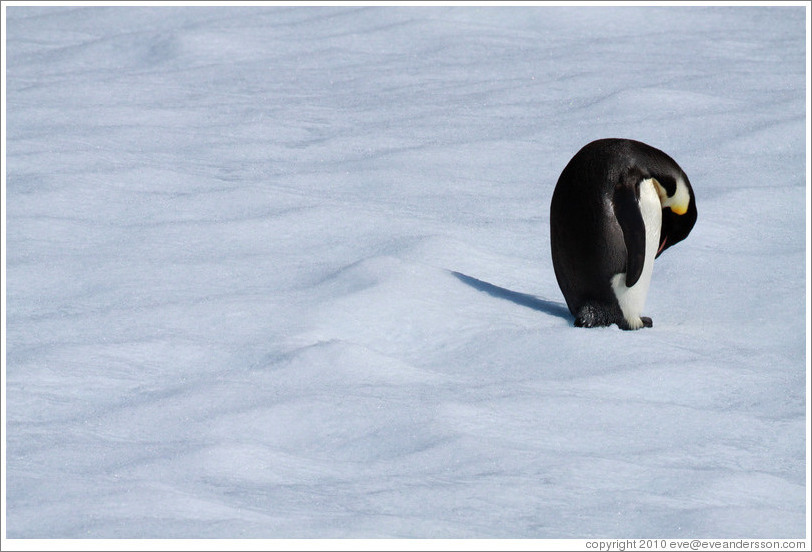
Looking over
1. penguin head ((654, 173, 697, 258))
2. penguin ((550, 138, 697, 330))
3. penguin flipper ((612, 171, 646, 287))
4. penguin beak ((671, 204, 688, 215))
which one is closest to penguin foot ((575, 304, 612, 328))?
penguin ((550, 138, 697, 330))

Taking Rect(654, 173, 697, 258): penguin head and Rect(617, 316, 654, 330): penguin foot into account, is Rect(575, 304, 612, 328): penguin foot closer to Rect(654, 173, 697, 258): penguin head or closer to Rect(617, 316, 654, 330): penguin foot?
Rect(617, 316, 654, 330): penguin foot

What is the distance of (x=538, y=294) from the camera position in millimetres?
3807

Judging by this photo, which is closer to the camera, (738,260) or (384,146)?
(738,260)

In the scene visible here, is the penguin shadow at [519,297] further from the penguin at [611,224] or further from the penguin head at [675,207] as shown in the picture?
the penguin head at [675,207]

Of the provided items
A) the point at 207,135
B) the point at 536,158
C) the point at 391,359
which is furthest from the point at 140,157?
the point at 391,359

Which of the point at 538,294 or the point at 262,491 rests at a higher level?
the point at 262,491

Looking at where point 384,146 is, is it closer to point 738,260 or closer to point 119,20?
point 738,260

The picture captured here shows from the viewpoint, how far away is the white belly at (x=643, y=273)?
11.0ft

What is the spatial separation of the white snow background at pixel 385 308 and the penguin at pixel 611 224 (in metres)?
0.12

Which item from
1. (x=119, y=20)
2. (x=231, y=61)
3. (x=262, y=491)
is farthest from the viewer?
(x=119, y=20)

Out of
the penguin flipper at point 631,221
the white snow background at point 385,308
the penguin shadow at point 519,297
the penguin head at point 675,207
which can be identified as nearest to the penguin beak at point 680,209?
the penguin head at point 675,207

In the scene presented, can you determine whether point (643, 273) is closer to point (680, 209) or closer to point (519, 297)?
point (680, 209)

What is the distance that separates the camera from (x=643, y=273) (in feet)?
11.1

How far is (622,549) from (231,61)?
18.1 feet
